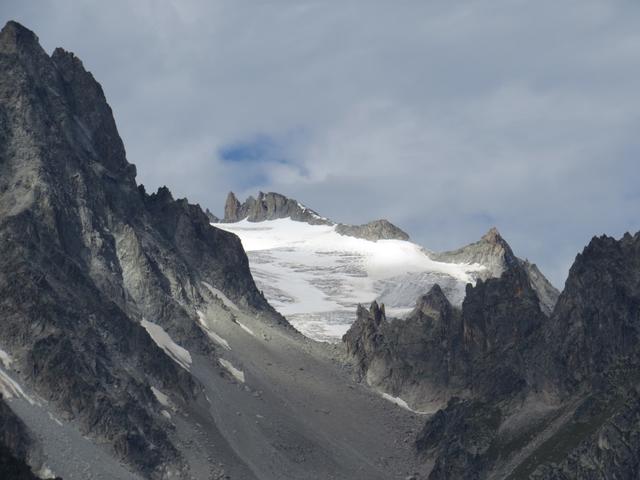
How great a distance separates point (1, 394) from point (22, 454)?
8.01 m

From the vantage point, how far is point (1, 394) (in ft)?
653

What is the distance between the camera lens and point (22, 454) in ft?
653
